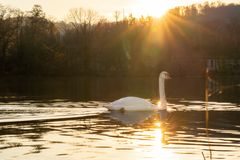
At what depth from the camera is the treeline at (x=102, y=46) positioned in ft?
313

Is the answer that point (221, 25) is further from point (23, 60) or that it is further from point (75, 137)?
point (75, 137)

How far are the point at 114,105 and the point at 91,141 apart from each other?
33.3 ft

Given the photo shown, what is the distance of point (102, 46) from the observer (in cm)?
10869

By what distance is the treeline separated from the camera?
95312 mm

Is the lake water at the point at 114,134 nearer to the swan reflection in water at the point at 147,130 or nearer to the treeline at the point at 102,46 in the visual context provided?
the swan reflection in water at the point at 147,130

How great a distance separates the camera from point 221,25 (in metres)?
145

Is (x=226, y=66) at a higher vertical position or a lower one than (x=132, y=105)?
higher

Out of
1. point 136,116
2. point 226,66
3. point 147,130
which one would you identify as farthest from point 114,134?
point 226,66

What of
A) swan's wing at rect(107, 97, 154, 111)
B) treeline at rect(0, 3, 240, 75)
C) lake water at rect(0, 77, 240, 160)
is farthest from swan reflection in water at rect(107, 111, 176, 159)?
treeline at rect(0, 3, 240, 75)

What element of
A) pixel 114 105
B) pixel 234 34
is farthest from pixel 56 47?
pixel 114 105

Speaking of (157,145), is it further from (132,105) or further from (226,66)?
(226,66)

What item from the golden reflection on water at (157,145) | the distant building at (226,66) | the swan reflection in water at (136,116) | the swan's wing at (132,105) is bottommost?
the golden reflection on water at (157,145)

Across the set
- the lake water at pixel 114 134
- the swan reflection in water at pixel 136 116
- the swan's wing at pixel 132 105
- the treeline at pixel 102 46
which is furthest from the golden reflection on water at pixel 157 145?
the treeline at pixel 102 46

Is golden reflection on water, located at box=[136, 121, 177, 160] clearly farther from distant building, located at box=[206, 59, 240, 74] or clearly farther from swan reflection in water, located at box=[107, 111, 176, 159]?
distant building, located at box=[206, 59, 240, 74]
